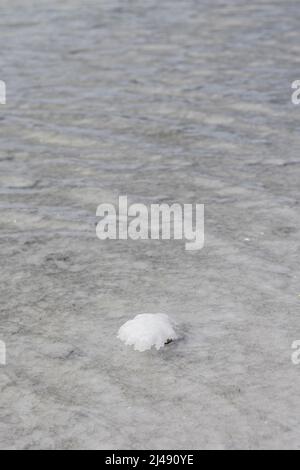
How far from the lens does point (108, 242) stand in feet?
15.1

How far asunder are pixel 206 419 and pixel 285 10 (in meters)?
8.67

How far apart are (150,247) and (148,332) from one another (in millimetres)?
1092

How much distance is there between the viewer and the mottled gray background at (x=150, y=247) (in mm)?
3105

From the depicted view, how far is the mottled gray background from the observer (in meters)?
3.11

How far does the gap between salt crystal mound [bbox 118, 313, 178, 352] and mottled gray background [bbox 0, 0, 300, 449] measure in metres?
0.04

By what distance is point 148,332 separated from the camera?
11.5ft

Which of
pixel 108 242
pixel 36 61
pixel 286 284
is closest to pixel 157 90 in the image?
pixel 36 61

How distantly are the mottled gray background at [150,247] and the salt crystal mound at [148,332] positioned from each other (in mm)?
43

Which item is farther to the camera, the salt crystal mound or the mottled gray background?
the salt crystal mound

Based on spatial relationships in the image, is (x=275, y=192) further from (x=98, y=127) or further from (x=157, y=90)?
(x=157, y=90)

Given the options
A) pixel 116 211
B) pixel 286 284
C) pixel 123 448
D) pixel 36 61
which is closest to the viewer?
pixel 123 448

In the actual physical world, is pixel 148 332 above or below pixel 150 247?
above

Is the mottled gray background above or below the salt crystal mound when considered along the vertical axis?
below

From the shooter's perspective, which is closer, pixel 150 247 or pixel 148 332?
pixel 148 332
